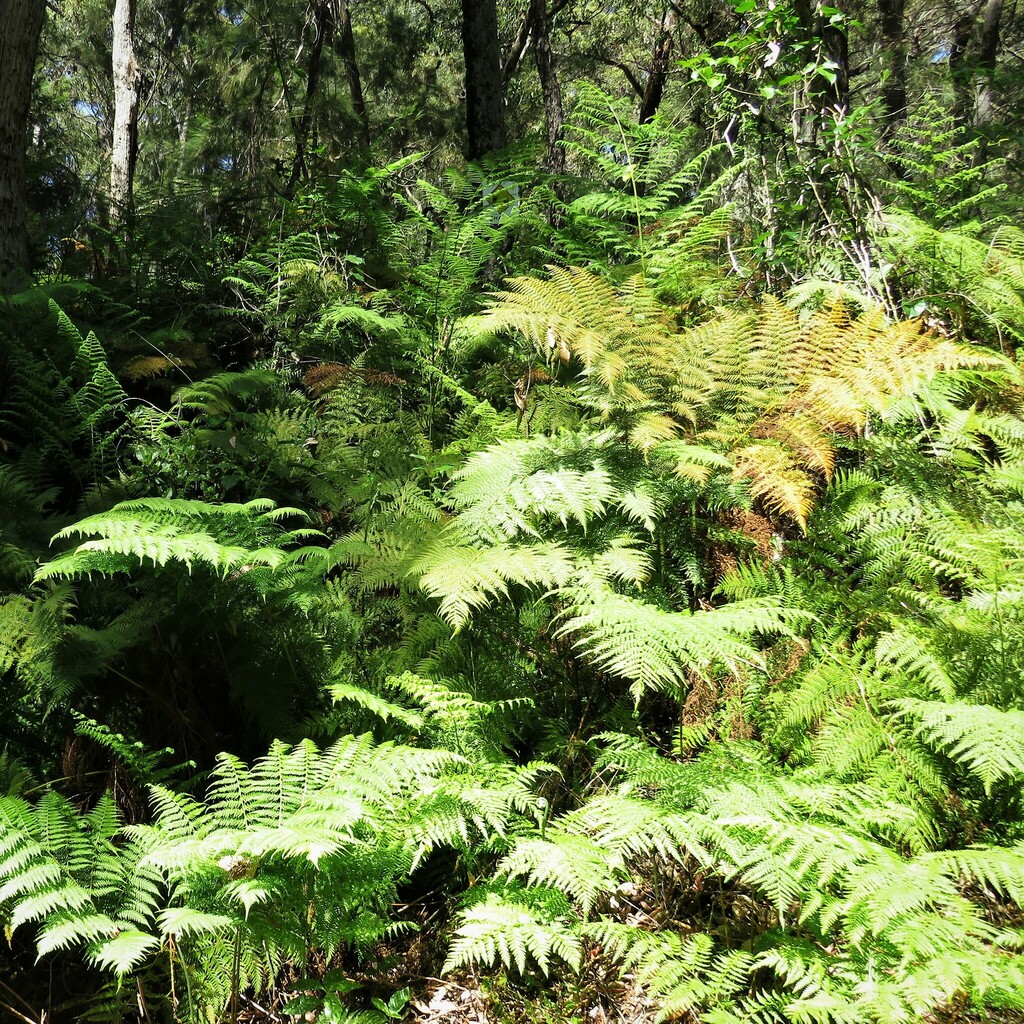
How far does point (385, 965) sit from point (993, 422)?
9.20 feet

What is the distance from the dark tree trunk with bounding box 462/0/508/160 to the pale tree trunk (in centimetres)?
460

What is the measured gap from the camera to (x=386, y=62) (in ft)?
40.9

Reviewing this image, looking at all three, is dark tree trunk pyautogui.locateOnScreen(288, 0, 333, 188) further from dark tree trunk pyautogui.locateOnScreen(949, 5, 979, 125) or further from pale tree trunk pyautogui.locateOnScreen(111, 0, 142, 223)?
dark tree trunk pyautogui.locateOnScreen(949, 5, 979, 125)

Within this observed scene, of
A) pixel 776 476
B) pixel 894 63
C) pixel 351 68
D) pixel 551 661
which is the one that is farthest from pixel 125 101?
pixel 776 476

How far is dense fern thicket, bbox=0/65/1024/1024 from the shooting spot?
169cm

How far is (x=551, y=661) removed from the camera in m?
2.60

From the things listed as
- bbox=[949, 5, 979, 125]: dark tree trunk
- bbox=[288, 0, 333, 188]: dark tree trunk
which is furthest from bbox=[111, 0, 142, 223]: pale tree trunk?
bbox=[949, 5, 979, 125]: dark tree trunk

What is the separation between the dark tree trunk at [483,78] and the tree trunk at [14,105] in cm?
274

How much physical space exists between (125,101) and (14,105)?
19.5 ft

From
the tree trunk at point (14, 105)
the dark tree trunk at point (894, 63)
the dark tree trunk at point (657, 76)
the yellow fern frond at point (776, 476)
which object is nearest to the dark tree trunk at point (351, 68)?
the dark tree trunk at point (657, 76)

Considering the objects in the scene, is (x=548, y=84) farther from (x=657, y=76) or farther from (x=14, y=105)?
(x=14, y=105)

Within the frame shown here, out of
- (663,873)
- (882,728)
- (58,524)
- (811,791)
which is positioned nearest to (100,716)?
(58,524)

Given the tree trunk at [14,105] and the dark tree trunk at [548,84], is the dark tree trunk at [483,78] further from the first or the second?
the tree trunk at [14,105]

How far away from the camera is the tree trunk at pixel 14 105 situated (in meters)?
3.78
